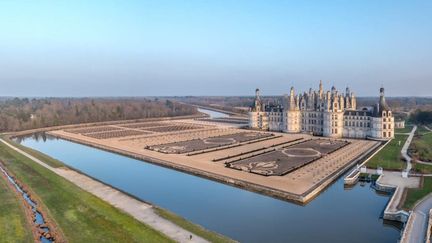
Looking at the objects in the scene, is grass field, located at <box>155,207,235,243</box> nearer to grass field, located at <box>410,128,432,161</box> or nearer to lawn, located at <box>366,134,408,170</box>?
lawn, located at <box>366,134,408,170</box>

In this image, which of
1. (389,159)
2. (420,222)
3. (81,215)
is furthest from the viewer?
(389,159)

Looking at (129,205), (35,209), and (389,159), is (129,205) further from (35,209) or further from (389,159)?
(389,159)

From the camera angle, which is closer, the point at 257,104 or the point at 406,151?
the point at 406,151

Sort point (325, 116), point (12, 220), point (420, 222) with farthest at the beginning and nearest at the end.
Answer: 1. point (325, 116)
2. point (12, 220)
3. point (420, 222)

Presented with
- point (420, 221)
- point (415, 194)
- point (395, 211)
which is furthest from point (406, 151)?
point (420, 221)

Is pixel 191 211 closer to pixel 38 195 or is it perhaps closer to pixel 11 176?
pixel 38 195

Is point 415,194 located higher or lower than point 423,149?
lower

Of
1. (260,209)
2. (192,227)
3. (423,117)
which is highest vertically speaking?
(423,117)

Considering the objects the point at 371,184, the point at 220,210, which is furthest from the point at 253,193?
the point at 371,184
